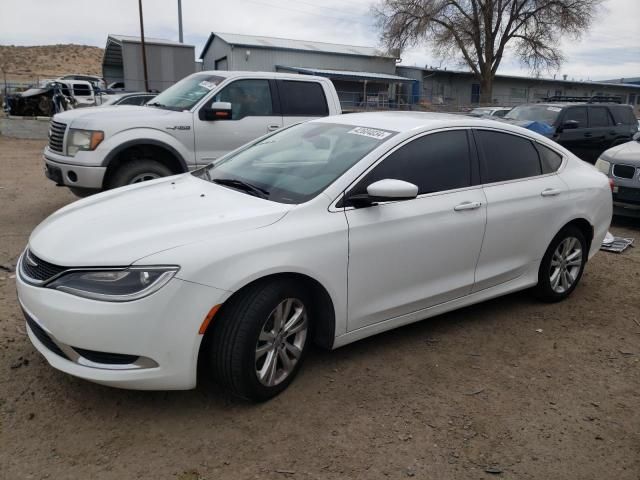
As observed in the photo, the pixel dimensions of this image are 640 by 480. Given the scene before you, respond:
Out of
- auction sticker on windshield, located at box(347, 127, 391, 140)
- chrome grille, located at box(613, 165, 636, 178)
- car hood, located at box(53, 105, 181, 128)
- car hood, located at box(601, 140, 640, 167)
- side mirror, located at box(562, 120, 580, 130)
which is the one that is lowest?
chrome grille, located at box(613, 165, 636, 178)

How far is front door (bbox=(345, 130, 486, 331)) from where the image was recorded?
3.32 metres

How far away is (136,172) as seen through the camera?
6520 millimetres

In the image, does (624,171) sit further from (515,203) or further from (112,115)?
(112,115)

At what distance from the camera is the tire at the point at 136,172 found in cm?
638

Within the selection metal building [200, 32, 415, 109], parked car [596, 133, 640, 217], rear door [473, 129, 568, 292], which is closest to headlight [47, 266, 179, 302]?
rear door [473, 129, 568, 292]

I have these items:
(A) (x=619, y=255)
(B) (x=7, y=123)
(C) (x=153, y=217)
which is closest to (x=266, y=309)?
(C) (x=153, y=217)

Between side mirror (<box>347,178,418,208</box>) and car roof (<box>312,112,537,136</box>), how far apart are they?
2.19 ft

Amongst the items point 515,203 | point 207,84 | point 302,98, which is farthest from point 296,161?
point 302,98

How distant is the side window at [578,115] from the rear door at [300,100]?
258 inches

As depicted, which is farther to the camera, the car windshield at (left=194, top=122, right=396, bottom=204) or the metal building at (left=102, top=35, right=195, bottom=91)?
the metal building at (left=102, top=35, right=195, bottom=91)

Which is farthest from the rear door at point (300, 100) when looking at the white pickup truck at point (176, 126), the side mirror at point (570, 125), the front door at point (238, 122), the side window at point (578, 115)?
the side window at point (578, 115)

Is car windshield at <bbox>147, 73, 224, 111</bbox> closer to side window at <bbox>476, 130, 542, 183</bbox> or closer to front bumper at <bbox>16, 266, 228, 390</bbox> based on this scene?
side window at <bbox>476, 130, 542, 183</bbox>

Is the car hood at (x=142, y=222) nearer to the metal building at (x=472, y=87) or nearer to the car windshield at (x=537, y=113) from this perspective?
the car windshield at (x=537, y=113)

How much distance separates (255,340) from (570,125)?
10.7 meters
